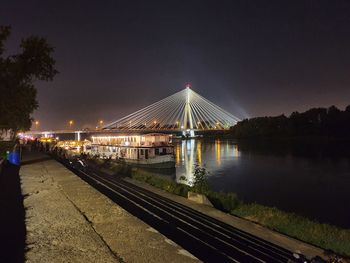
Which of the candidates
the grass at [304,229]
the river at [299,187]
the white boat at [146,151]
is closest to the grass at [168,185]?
the grass at [304,229]

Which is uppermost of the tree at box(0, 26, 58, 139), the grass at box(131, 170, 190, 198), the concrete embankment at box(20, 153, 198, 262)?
the tree at box(0, 26, 58, 139)

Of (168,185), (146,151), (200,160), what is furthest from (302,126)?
(168,185)

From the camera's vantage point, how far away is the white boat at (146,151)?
4862cm

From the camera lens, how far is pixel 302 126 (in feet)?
430

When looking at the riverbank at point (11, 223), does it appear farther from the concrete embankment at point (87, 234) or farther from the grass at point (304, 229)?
the grass at point (304, 229)

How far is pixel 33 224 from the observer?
9.48m

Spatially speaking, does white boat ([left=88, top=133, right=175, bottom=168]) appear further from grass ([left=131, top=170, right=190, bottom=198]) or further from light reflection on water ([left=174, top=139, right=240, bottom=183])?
grass ([left=131, top=170, right=190, bottom=198])

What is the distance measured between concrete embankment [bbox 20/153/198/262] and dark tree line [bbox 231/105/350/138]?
12458 centimetres

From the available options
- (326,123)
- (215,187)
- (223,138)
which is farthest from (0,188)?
(223,138)

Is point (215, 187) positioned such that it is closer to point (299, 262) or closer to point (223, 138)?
point (299, 262)

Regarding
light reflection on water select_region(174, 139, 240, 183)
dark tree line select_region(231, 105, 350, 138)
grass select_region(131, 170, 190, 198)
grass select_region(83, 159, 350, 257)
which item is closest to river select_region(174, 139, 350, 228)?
light reflection on water select_region(174, 139, 240, 183)

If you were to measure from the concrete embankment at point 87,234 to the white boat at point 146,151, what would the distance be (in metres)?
34.1

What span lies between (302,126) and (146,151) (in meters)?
97.4

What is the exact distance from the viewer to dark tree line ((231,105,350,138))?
122 meters
